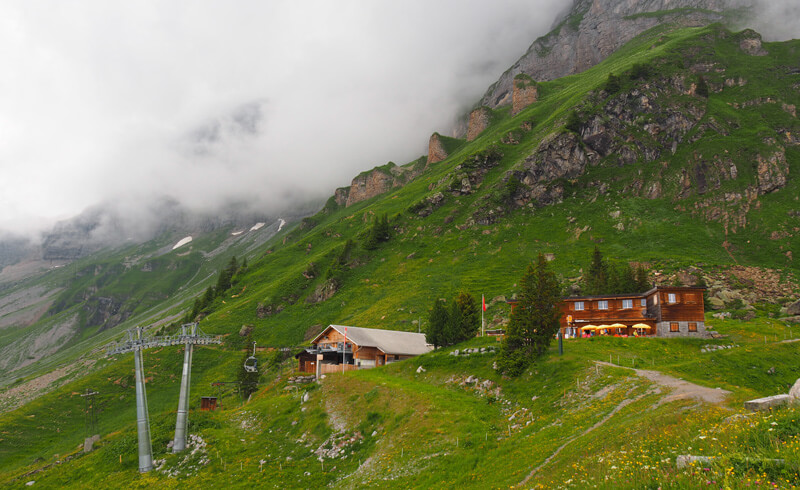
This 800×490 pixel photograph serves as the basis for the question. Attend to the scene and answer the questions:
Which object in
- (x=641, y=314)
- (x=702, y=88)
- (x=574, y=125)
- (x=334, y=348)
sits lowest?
(x=334, y=348)

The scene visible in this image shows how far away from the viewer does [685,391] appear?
25.4 meters

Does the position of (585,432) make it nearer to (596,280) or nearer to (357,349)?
(357,349)

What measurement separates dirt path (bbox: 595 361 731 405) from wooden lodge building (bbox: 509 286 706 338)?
23.0 meters

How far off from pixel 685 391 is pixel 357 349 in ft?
157

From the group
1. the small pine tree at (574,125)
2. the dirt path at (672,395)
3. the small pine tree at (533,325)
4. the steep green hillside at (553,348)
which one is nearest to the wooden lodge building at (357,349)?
the steep green hillside at (553,348)

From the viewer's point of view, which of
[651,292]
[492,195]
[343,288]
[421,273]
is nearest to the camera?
[651,292]

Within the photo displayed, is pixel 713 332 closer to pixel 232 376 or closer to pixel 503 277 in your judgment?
pixel 503 277

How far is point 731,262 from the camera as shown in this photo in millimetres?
94812

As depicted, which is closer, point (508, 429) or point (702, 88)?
point (508, 429)

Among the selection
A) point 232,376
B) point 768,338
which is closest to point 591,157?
point 768,338

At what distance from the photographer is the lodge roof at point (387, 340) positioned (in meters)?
65.9

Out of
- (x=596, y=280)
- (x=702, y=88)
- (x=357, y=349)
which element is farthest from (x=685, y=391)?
(x=702, y=88)

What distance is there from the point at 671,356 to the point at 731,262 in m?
72.0

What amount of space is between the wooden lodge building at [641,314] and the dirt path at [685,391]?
75.6 ft
